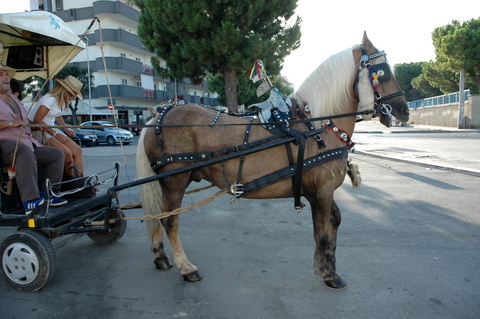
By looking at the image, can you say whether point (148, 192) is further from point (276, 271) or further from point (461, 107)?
point (461, 107)

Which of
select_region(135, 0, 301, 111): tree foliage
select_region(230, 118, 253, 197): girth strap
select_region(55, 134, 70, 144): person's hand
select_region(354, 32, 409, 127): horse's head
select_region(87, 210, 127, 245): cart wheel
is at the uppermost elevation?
select_region(135, 0, 301, 111): tree foliage

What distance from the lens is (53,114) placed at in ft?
14.0

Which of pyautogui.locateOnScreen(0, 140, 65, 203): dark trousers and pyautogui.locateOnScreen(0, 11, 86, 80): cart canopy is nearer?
pyautogui.locateOnScreen(0, 140, 65, 203): dark trousers

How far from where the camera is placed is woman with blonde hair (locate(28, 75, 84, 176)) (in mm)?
4148

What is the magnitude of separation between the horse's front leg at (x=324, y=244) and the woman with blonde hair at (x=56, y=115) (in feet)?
9.86

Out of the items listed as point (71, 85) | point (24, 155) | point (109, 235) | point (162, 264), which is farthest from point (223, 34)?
point (162, 264)

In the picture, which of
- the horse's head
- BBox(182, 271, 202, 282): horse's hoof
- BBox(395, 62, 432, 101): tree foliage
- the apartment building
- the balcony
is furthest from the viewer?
BBox(395, 62, 432, 101): tree foliage

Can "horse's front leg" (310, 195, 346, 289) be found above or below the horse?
below

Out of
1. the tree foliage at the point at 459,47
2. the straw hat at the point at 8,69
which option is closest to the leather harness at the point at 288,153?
the straw hat at the point at 8,69

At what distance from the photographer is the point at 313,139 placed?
3.36 m

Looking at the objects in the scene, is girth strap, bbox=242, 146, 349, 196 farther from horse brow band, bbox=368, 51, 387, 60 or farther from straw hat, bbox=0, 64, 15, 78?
straw hat, bbox=0, 64, 15, 78

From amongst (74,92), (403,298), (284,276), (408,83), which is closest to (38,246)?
(74,92)

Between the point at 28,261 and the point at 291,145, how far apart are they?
112 inches

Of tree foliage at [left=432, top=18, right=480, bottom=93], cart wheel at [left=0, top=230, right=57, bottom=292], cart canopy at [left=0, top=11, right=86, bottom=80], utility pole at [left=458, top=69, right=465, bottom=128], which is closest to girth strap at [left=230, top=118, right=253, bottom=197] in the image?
cart wheel at [left=0, top=230, right=57, bottom=292]
